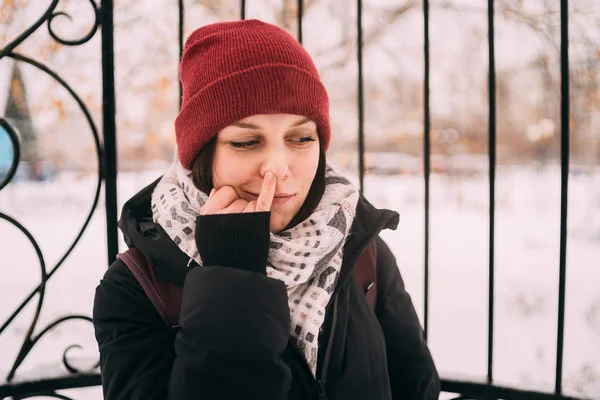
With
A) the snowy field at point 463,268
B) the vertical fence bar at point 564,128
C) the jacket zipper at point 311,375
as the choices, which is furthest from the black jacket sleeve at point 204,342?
the snowy field at point 463,268

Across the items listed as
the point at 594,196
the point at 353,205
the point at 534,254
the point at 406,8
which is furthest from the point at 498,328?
the point at 353,205

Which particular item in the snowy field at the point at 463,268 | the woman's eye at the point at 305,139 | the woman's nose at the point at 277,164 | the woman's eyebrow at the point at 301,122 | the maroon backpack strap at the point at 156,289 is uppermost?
the woman's eyebrow at the point at 301,122

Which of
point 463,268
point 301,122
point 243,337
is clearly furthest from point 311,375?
point 463,268

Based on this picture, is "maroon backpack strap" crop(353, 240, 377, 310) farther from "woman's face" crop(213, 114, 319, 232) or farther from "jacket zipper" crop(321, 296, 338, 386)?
"woman's face" crop(213, 114, 319, 232)

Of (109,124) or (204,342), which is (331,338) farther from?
(109,124)

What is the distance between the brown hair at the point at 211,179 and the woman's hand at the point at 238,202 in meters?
0.11

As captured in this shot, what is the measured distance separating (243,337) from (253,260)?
0.52ft

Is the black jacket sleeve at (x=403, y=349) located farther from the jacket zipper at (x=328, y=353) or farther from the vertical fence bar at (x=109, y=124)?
the vertical fence bar at (x=109, y=124)

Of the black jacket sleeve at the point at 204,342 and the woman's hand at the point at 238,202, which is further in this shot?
the woman's hand at the point at 238,202

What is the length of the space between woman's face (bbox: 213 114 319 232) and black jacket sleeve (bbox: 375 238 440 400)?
14.9 inches

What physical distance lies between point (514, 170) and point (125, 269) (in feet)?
20.5

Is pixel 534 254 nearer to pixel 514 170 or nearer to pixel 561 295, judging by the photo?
pixel 514 170

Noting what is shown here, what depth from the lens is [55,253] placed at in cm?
444

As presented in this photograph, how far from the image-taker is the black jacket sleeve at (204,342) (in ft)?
3.04
